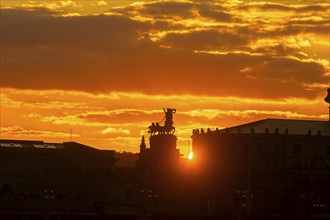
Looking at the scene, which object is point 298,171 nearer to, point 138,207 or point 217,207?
point 217,207

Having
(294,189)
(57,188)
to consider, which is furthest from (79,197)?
(294,189)

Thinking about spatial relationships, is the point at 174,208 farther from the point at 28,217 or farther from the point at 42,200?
the point at 28,217

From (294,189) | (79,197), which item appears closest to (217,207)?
(294,189)

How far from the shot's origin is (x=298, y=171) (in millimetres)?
188125

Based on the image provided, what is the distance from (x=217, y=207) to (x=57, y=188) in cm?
2916

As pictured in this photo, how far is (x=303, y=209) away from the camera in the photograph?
177375mm

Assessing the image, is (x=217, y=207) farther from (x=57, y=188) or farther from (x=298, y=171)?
(x=57, y=188)

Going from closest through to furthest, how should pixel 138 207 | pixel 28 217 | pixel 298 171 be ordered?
pixel 28 217 < pixel 138 207 < pixel 298 171

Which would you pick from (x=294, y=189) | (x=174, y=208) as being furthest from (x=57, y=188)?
(x=294, y=189)

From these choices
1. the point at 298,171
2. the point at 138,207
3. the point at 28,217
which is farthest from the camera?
the point at 298,171

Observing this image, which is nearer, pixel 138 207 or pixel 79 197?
pixel 138 207

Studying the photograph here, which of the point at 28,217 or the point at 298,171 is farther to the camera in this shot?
the point at 298,171

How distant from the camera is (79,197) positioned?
194625 mm

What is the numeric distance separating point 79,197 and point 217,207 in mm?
24369
